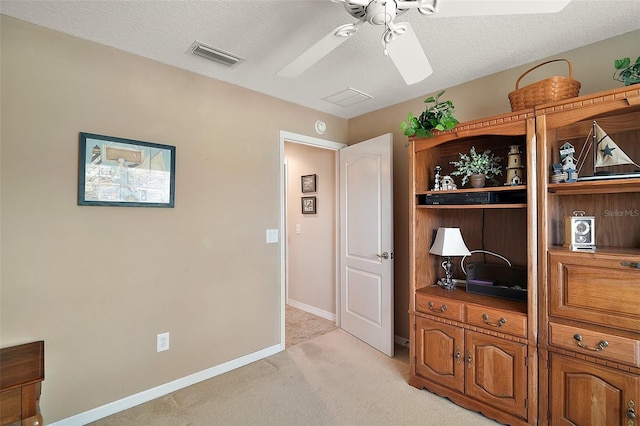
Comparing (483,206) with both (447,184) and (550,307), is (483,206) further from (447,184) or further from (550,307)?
(550,307)

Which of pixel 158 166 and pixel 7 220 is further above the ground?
pixel 158 166

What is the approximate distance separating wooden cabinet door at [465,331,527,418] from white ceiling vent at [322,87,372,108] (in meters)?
2.16

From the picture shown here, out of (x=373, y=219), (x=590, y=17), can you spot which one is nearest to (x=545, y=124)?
(x=590, y=17)

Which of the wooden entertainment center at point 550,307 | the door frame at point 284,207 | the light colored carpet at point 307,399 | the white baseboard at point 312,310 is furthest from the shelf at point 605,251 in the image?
the white baseboard at point 312,310

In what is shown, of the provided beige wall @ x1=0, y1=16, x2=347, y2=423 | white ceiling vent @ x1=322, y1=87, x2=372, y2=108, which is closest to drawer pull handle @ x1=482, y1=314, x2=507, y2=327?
beige wall @ x1=0, y1=16, x2=347, y2=423

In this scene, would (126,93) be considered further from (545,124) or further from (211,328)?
(545,124)

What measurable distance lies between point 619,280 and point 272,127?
2650 mm

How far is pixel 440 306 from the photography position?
2.21 m

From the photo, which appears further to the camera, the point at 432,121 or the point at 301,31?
the point at 432,121

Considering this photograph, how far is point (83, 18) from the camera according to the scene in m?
1.76

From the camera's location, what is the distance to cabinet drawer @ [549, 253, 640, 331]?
1562 mm

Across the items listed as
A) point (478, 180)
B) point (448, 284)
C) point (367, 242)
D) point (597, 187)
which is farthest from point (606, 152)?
point (367, 242)

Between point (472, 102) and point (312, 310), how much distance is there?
2975 millimetres

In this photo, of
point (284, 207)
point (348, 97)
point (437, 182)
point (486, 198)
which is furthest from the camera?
point (284, 207)
